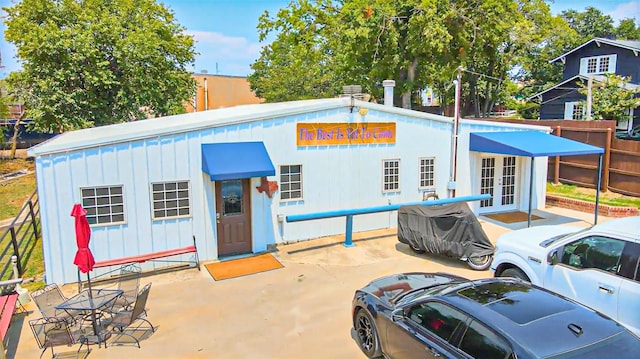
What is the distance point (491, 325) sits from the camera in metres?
4.37

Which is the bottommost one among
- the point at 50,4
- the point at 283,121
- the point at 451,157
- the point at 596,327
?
the point at 596,327

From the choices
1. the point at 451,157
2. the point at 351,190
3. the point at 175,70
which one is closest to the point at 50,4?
the point at 175,70

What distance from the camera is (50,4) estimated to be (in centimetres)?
2352

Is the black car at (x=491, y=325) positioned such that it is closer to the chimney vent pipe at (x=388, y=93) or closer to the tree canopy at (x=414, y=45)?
the chimney vent pipe at (x=388, y=93)

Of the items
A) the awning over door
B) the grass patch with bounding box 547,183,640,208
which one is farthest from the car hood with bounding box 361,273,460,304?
the grass patch with bounding box 547,183,640,208

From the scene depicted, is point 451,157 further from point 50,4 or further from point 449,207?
point 50,4

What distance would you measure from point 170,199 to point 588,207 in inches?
536

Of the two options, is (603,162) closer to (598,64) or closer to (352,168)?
(352,168)

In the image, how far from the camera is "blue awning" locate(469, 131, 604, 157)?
1297 cm

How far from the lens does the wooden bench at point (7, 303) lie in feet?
21.9

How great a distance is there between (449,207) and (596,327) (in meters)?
6.36

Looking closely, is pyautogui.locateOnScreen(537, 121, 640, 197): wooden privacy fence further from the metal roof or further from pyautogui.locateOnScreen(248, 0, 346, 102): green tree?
pyautogui.locateOnScreen(248, 0, 346, 102): green tree

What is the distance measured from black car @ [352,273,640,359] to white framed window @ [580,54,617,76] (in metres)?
34.8

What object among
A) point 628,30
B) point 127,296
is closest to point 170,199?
point 127,296
